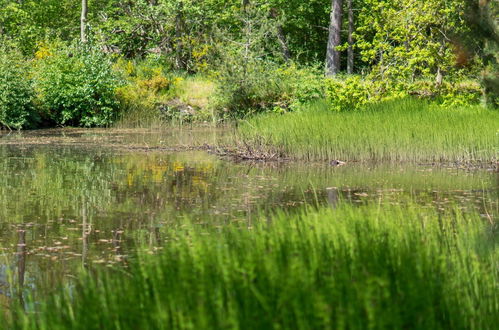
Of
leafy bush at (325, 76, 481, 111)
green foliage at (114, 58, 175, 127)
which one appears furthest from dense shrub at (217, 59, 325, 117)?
leafy bush at (325, 76, 481, 111)

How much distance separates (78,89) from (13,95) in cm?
207

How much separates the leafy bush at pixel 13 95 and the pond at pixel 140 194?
14.0ft

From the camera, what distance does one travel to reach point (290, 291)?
3.24 metres

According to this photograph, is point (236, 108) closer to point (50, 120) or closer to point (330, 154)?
point (50, 120)

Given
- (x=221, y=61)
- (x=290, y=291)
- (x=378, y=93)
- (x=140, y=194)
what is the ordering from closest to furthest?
1. (x=290, y=291)
2. (x=140, y=194)
3. (x=378, y=93)
4. (x=221, y=61)

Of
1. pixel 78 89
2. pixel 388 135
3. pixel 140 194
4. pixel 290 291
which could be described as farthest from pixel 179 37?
pixel 290 291

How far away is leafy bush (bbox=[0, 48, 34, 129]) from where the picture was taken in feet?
65.4

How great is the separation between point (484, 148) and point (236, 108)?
10260 millimetres

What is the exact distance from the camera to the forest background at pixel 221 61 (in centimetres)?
1582

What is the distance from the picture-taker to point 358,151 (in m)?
13.3

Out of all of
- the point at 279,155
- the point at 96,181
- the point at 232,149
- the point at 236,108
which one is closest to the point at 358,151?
the point at 279,155

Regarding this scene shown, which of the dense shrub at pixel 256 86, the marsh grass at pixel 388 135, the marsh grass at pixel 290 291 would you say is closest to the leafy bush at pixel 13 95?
the dense shrub at pixel 256 86

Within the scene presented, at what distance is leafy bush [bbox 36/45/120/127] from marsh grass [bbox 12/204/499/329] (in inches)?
712

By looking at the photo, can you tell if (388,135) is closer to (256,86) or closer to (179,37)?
(256,86)
